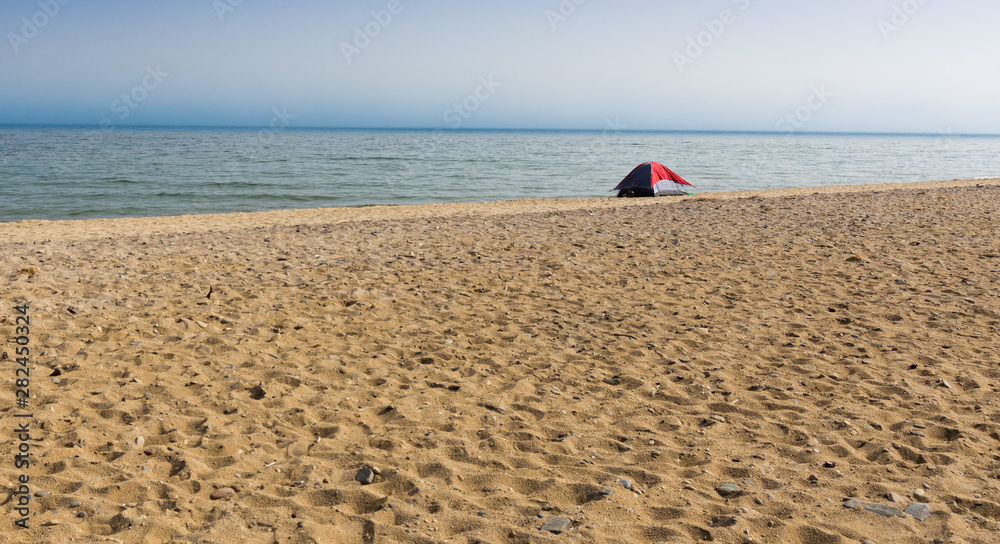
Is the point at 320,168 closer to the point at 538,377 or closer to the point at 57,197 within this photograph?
the point at 57,197

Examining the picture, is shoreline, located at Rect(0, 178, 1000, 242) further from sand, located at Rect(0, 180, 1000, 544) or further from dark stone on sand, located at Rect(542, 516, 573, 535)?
dark stone on sand, located at Rect(542, 516, 573, 535)

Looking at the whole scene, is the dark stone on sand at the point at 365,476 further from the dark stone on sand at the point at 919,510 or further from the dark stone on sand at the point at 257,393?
the dark stone on sand at the point at 919,510

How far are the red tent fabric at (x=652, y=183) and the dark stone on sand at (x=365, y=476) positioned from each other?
20.2 metres

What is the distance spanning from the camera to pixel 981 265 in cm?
816

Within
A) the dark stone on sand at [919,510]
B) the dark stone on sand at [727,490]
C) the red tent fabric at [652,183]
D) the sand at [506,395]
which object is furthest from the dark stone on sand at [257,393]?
the red tent fabric at [652,183]

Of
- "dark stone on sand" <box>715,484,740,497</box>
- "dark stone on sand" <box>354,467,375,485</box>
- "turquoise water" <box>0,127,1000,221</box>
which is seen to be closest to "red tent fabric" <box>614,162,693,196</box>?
"turquoise water" <box>0,127,1000,221</box>

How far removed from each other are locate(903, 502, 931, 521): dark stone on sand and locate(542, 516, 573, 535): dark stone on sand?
175cm

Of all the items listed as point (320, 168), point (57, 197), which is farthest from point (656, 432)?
point (320, 168)

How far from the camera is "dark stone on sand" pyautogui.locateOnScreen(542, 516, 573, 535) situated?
311 centimetres

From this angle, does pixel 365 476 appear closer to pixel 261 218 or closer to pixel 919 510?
pixel 919 510

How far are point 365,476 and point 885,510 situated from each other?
2.80m

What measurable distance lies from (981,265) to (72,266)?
1165 centimetres

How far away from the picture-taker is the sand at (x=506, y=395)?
3.25 meters

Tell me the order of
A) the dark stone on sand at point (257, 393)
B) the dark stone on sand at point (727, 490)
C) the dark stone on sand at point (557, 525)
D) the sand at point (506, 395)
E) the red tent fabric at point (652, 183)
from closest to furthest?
the dark stone on sand at point (557, 525), the sand at point (506, 395), the dark stone on sand at point (727, 490), the dark stone on sand at point (257, 393), the red tent fabric at point (652, 183)
